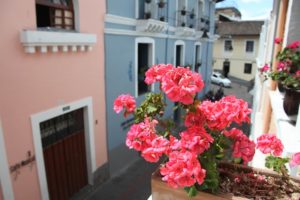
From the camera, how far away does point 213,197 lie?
1.70 m

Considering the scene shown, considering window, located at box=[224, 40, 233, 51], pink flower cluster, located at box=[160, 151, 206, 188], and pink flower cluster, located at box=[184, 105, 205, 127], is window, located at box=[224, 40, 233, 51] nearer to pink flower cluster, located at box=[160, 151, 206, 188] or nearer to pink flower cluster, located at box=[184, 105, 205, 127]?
pink flower cluster, located at box=[184, 105, 205, 127]

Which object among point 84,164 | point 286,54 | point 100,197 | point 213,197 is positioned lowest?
point 100,197

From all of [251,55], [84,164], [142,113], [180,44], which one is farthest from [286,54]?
[251,55]

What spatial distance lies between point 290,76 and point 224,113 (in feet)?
8.55

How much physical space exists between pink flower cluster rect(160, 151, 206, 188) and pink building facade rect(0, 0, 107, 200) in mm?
4198

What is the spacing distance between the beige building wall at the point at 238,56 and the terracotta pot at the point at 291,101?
85.8 feet

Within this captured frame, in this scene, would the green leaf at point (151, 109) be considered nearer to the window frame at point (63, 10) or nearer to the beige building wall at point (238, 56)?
the window frame at point (63, 10)

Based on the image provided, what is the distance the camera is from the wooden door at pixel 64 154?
602 centimetres

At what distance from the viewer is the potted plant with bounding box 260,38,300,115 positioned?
3.54m

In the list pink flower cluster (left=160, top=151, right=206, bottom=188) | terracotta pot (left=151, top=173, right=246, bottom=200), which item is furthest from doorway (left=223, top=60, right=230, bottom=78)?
pink flower cluster (left=160, top=151, right=206, bottom=188)

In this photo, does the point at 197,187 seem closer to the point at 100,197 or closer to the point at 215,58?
the point at 100,197

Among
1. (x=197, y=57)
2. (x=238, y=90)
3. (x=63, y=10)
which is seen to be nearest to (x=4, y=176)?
(x=63, y=10)

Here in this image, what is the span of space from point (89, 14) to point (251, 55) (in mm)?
25110

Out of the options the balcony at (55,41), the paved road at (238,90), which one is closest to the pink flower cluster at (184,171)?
the balcony at (55,41)
